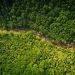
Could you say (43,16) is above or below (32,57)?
above

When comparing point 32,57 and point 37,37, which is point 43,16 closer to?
point 37,37

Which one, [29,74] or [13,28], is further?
[13,28]

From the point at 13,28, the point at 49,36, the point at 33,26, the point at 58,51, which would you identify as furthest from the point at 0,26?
the point at 58,51

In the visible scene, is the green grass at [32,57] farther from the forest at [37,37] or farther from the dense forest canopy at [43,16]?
the dense forest canopy at [43,16]

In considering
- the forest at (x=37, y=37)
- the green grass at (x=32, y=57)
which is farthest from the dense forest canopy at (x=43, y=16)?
the green grass at (x=32, y=57)

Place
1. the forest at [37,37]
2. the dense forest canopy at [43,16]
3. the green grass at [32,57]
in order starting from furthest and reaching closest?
the dense forest canopy at [43,16] < the forest at [37,37] < the green grass at [32,57]

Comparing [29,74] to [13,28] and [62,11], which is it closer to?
[13,28]

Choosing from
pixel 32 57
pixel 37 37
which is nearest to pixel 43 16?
pixel 37 37
